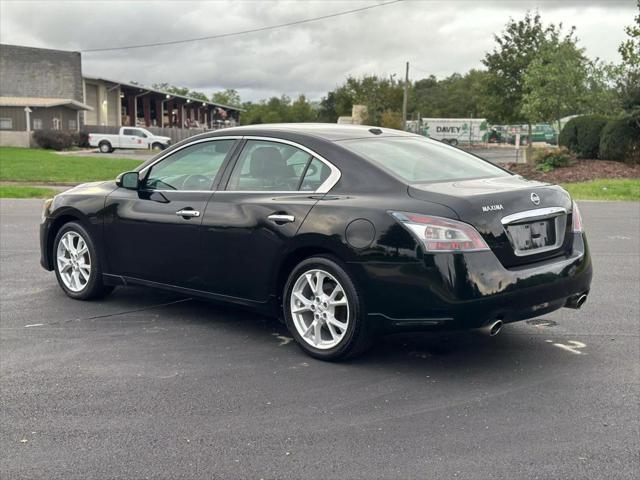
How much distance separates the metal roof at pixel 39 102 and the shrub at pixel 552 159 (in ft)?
120

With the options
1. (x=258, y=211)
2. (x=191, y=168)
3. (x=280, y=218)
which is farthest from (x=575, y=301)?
(x=191, y=168)

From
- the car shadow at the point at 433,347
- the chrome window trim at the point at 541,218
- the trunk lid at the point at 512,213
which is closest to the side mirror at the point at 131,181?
the car shadow at the point at 433,347

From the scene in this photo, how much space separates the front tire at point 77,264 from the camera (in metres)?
6.97

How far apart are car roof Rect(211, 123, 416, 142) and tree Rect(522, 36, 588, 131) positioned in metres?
26.6

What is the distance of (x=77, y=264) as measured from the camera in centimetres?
716

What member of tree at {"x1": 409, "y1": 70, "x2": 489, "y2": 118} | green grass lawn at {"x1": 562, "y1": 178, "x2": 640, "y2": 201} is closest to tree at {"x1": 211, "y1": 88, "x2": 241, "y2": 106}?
tree at {"x1": 409, "y1": 70, "x2": 489, "y2": 118}

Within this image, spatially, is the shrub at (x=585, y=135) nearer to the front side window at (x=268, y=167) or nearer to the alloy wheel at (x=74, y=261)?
the alloy wheel at (x=74, y=261)

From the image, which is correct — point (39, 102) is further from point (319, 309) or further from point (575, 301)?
point (575, 301)

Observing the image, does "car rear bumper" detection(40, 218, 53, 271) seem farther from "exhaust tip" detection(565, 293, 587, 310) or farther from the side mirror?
"exhaust tip" detection(565, 293, 587, 310)

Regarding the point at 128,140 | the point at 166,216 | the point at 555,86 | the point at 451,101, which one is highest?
the point at 451,101

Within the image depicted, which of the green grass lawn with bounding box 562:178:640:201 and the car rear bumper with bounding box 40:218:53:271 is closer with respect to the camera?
the car rear bumper with bounding box 40:218:53:271

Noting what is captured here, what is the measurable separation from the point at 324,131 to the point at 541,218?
1759 millimetres

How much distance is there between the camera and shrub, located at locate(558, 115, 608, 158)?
2861 cm

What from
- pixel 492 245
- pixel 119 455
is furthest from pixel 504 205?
pixel 119 455
